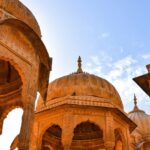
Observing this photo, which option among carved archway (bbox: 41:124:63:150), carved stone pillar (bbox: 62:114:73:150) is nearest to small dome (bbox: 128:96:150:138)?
carved archway (bbox: 41:124:63:150)

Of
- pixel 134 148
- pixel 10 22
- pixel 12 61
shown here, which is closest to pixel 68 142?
pixel 12 61

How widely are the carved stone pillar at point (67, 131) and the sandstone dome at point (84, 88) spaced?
79.6 inches

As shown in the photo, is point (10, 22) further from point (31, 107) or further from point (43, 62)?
point (31, 107)

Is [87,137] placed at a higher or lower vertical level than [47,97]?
lower

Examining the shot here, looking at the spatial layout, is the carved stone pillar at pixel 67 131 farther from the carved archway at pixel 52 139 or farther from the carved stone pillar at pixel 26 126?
the carved stone pillar at pixel 26 126

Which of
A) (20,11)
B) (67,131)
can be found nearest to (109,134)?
(67,131)

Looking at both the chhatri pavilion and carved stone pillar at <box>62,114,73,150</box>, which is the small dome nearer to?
the chhatri pavilion

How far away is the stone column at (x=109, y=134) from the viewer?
16109mm

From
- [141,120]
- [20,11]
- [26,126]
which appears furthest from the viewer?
[141,120]

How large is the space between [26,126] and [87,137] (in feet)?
38.0

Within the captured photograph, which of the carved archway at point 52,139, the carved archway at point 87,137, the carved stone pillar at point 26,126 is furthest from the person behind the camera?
the carved archway at point 87,137

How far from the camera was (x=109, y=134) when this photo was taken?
53.9ft

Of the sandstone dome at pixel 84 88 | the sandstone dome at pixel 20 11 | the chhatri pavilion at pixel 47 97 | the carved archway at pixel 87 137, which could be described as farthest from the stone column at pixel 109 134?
the sandstone dome at pixel 20 11

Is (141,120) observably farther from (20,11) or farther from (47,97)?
(20,11)
